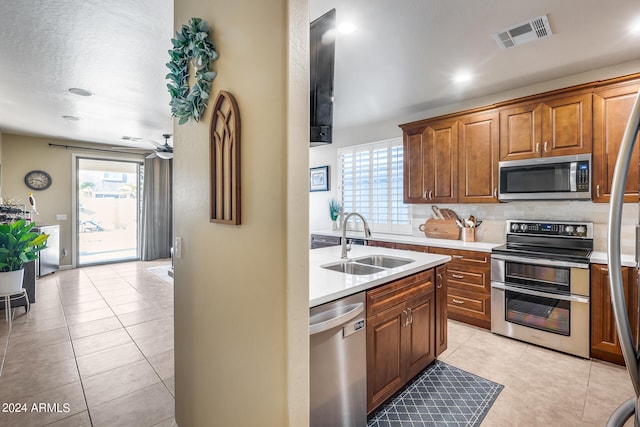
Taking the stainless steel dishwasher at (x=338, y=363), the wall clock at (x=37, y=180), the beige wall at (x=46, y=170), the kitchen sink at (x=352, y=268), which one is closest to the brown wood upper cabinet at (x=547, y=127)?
the kitchen sink at (x=352, y=268)

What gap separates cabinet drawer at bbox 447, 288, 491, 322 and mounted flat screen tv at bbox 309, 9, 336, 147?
265cm

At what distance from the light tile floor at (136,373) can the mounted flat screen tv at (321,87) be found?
201 cm

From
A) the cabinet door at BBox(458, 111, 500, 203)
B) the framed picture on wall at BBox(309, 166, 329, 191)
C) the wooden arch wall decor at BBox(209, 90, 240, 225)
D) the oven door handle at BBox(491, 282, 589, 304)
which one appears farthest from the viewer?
the framed picture on wall at BBox(309, 166, 329, 191)

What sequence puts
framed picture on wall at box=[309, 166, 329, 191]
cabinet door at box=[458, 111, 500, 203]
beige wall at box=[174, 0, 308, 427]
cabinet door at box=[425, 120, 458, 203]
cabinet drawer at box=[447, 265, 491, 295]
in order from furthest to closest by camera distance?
framed picture on wall at box=[309, 166, 329, 191]
cabinet door at box=[425, 120, 458, 203]
cabinet door at box=[458, 111, 500, 203]
cabinet drawer at box=[447, 265, 491, 295]
beige wall at box=[174, 0, 308, 427]

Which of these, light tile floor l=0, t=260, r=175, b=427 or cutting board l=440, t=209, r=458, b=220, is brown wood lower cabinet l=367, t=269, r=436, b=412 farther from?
cutting board l=440, t=209, r=458, b=220

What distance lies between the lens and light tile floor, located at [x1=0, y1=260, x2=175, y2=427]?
1.99m

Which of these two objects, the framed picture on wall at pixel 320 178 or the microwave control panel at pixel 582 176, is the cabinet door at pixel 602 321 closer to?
the microwave control panel at pixel 582 176

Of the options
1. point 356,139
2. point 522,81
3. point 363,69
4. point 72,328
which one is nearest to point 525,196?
point 522,81

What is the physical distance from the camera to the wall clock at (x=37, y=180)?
220 inches

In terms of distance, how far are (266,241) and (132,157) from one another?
23.5 feet

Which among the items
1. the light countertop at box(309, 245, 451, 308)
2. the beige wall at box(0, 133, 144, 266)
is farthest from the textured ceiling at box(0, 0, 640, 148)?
the beige wall at box(0, 133, 144, 266)

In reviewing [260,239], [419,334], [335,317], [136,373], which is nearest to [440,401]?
[419,334]

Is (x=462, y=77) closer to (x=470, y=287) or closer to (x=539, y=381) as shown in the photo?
(x=470, y=287)

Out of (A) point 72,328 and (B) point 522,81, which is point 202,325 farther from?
(B) point 522,81
